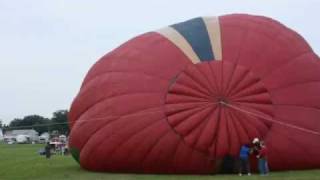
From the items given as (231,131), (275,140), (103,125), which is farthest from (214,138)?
(103,125)

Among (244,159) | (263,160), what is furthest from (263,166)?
(244,159)

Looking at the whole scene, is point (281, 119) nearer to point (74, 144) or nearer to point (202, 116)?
point (202, 116)

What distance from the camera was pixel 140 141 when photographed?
15156 mm

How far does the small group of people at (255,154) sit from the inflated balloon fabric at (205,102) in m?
0.19

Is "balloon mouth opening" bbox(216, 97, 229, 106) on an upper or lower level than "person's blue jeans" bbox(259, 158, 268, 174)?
upper

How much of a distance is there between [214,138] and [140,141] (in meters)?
1.71

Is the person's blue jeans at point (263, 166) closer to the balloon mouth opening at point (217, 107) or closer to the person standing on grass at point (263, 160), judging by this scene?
the person standing on grass at point (263, 160)

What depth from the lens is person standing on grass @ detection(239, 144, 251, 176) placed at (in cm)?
1478

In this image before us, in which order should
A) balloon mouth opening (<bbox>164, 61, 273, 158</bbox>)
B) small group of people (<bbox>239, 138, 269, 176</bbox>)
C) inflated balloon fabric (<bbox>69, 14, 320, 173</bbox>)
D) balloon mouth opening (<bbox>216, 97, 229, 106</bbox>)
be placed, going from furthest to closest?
balloon mouth opening (<bbox>216, 97, 229, 106</bbox>) < inflated balloon fabric (<bbox>69, 14, 320, 173</bbox>) < balloon mouth opening (<bbox>164, 61, 273, 158</bbox>) < small group of people (<bbox>239, 138, 269, 176</bbox>)

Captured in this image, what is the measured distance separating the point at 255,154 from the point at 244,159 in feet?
0.90

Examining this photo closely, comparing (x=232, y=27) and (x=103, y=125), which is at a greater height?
(x=232, y=27)

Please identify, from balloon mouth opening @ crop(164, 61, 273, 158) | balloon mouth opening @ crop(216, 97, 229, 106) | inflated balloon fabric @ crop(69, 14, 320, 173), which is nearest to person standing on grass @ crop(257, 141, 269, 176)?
inflated balloon fabric @ crop(69, 14, 320, 173)

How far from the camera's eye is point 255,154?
14.9 meters

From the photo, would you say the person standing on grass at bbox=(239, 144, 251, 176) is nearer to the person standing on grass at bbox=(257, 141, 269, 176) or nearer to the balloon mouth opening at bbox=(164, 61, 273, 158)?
the balloon mouth opening at bbox=(164, 61, 273, 158)
